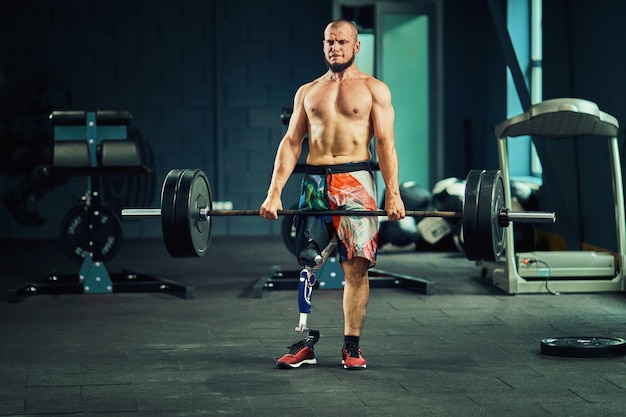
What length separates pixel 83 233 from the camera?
6.67 m

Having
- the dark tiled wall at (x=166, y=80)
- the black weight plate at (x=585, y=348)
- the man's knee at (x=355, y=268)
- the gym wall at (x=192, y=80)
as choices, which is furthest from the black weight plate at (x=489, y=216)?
the dark tiled wall at (x=166, y=80)

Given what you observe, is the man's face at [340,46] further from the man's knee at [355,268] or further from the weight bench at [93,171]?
the weight bench at [93,171]

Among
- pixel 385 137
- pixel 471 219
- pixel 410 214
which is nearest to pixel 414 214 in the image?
pixel 410 214

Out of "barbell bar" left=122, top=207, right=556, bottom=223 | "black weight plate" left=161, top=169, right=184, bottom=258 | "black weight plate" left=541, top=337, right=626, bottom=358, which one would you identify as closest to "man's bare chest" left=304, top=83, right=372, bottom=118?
"barbell bar" left=122, top=207, right=556, bottom=223

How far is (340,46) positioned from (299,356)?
1225 millimetres

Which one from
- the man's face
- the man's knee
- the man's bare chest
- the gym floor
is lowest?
the gym floor

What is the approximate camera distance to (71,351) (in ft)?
15.6

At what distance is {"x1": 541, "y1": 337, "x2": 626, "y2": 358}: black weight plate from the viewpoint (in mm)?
4504

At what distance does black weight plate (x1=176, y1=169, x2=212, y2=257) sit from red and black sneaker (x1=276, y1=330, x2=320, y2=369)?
0.53 metres

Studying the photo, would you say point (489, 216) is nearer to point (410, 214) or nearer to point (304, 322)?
point (410, 214)

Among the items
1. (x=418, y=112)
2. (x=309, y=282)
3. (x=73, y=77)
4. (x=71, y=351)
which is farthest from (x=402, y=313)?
(x=73, y=77)

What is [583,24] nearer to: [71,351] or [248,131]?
[248,131]

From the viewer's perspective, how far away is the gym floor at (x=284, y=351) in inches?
149

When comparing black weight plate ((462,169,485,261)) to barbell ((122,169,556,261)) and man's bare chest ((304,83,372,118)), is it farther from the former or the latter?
man's bare chest ((304,83,372,118))
